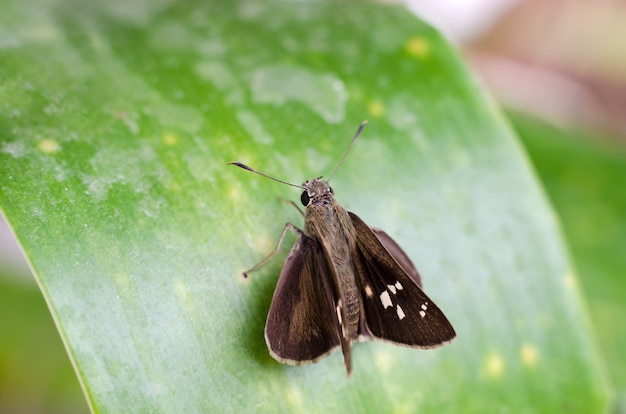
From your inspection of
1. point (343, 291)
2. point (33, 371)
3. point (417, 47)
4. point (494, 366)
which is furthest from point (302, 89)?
point (33, 371)

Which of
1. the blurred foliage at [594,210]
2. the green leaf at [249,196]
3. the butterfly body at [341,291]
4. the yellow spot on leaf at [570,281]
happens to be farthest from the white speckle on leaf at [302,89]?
the blurred foliage at [594,210]

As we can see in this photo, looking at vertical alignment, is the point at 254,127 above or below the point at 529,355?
above

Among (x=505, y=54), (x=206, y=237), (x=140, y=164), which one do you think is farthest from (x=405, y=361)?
(x=505, y=54)

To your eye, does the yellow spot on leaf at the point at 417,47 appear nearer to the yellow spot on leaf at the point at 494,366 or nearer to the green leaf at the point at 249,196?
the green leaf at the point at 249,196

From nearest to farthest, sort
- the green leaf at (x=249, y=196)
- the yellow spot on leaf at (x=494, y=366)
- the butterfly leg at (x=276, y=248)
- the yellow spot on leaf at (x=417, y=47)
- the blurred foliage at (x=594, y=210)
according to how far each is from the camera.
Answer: the green leaf at (x=249, y=196) → the butterfly leg at (x=276, y=248) → the yellow spot on leaf at (x=494, y=366) → the yellow spot on leaf at (x=417, y=47) → the blurred foliage at (x=594, y=210)

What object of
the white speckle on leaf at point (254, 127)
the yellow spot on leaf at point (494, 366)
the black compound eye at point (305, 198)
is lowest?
the yellow spot on leaf at point (494, 366)

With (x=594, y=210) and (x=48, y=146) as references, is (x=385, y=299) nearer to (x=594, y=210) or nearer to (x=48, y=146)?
(x=48, y=146)

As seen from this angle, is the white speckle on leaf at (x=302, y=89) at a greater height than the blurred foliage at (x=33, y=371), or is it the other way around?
the white speckle on leaf at (x=302, y=89)
